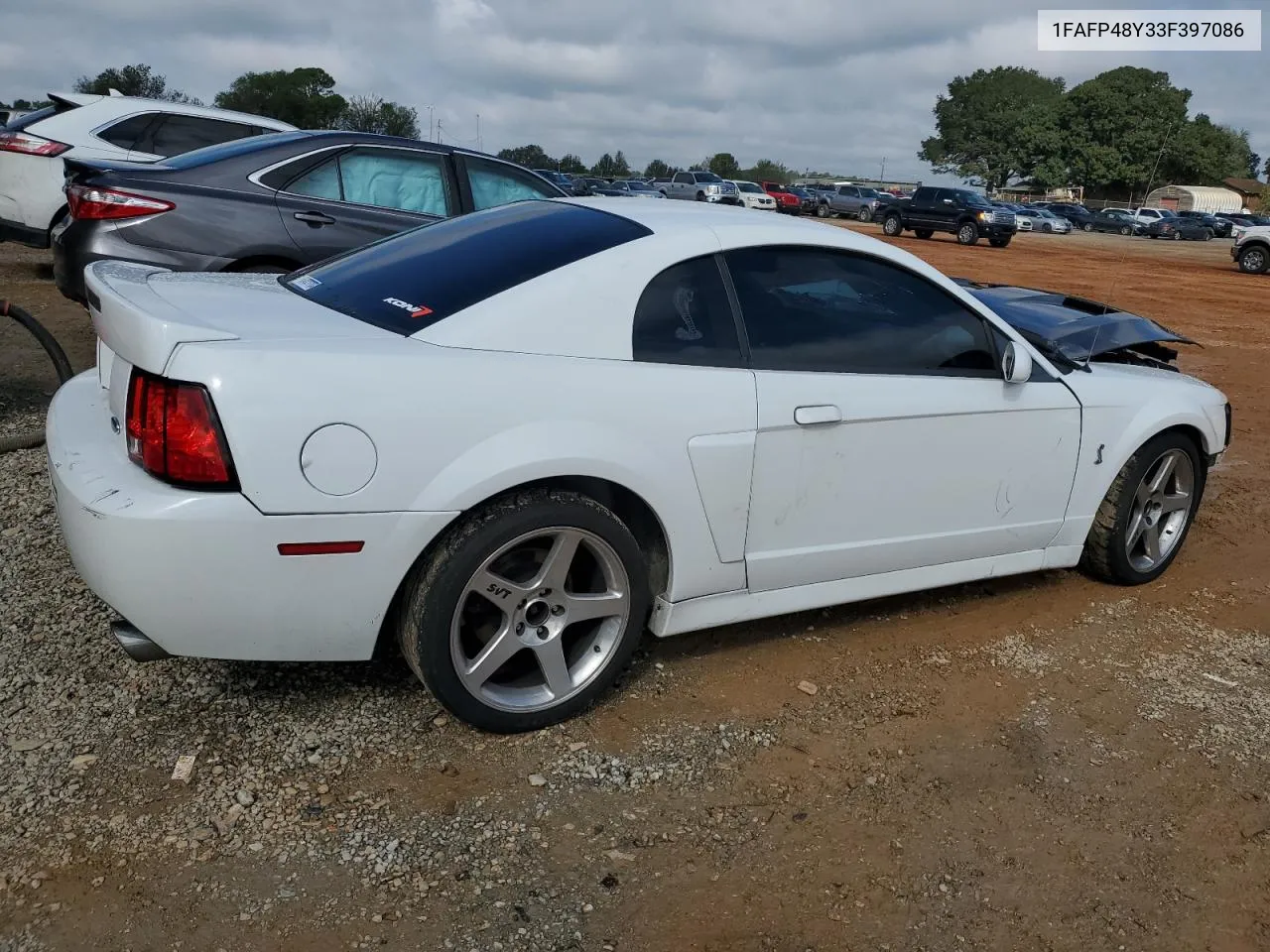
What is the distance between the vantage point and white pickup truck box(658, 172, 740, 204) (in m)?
37.1

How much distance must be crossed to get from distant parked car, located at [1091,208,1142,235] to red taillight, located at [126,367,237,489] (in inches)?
2199

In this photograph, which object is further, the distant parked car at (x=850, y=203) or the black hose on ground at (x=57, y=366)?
the distant parked car at (x=850, y=203)

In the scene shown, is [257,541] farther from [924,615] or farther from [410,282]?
[924,615]

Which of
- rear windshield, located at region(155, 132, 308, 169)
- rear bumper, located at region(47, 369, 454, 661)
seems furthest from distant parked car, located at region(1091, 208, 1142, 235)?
rear bumper, located at region(47, 369, 454, 661)

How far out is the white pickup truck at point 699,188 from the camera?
37.1 metres

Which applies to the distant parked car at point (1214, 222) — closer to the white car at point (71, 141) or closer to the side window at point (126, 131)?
the white car at point (71, 141)

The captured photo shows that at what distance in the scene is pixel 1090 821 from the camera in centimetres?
285

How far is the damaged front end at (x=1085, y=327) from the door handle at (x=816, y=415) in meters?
1.94

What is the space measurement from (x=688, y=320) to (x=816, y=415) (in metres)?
0.50

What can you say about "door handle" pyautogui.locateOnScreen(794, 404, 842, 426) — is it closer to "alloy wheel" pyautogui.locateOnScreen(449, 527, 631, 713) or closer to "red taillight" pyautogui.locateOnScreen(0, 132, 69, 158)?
"alloy wheel" pyautogui.locateOnScreen(449, 527, 631, 713)

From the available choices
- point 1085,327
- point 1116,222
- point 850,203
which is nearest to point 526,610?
point 1085,327

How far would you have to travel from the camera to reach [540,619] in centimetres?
300

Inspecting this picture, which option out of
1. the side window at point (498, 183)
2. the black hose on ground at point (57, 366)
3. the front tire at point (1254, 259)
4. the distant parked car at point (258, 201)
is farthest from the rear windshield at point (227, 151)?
the front tire at point (1254, 259)

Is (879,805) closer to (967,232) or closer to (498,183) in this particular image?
(498,183)
